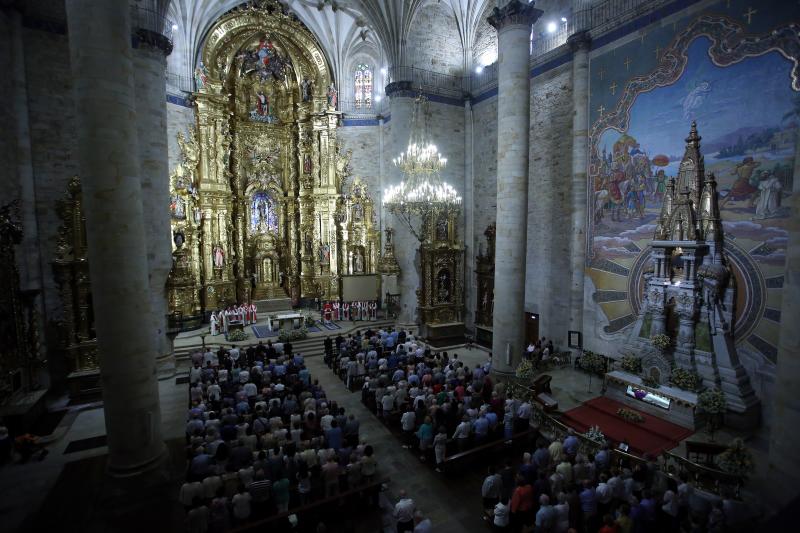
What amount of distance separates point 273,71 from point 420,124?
993 centimetres

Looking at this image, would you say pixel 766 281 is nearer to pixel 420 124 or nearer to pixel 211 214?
pixel 420 124

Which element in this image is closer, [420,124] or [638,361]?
[638,361]

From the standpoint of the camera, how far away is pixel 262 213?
23.5m

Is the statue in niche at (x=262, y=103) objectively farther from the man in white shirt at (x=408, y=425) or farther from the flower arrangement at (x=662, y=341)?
the flower arrangement at (x=662, y=341)

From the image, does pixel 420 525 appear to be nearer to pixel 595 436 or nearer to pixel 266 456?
pixel 266 456

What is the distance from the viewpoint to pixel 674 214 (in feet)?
36.7

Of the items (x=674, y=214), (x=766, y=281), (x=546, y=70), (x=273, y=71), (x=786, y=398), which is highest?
(x=273, y=71)

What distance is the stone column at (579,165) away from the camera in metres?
14.2

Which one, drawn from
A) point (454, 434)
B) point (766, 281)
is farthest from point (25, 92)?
point (766, 281)

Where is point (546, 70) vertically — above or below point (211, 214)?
above

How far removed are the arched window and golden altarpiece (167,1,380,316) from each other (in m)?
1.63

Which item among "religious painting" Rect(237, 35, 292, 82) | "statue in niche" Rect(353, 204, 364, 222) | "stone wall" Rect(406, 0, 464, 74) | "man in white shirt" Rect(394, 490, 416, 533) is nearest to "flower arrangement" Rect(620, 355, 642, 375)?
"man in white shirt" Rect(394, 490, 416, 533)

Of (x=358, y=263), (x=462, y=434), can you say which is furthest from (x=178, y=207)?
(x=462, y=434)

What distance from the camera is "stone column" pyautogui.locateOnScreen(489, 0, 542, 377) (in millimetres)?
12352
